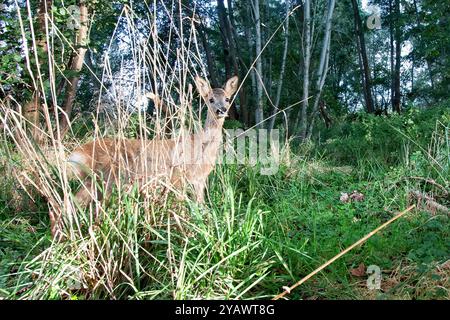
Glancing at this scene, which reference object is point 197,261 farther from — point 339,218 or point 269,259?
point 339,218

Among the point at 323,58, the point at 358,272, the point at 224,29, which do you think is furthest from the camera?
the point at 224,29

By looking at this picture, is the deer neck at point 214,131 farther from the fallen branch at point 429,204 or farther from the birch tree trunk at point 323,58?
the birch tree trunk at point 323,58

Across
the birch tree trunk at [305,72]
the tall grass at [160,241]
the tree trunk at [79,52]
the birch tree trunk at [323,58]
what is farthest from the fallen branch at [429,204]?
the birch tree trunk at [323,58]

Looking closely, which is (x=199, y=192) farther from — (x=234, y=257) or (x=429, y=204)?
(x=429, y=204)

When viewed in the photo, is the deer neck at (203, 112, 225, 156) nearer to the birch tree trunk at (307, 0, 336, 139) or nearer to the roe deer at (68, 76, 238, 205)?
the roe deer at (68, 76, 238, 205)

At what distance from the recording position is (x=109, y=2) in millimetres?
6848

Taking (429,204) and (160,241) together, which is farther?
(429,204)

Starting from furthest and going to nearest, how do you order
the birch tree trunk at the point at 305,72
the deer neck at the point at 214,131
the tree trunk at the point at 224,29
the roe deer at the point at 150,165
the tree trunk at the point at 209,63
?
the tree trunk at the point at 209,63, the tree trunk at the point at 224,29, the birch tree trunk at the point at 305,72, the deer neck at the point at 214,131, the roe deer at the point at 150,165

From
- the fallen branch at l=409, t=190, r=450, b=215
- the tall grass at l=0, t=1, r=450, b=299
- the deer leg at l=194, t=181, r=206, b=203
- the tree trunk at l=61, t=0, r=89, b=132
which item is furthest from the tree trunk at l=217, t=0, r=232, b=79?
the deer leg at l=194, t=181, r=206, b=203

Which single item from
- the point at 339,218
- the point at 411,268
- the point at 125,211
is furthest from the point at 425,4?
the point at 125,211

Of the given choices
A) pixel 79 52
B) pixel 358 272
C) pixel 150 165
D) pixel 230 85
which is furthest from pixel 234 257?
pixel 79 52

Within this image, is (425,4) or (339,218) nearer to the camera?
(339,218)
